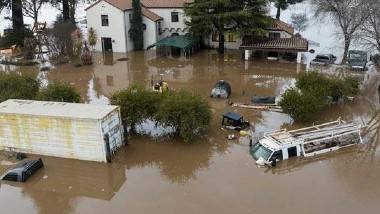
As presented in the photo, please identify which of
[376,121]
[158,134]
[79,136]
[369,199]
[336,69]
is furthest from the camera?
[336,69]

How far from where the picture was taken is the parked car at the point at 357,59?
1481 inches

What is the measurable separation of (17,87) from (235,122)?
14.4m

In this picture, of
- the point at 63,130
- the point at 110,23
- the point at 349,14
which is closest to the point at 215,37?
the point at 110,23

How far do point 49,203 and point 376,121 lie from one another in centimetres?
2002

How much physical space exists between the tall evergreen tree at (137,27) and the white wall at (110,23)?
1.07 meters

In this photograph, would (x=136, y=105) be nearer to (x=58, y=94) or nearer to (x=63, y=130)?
(x=63, y=130)

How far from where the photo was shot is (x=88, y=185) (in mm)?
20219

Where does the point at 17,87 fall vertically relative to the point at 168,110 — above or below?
above

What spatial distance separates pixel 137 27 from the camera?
45.5 m

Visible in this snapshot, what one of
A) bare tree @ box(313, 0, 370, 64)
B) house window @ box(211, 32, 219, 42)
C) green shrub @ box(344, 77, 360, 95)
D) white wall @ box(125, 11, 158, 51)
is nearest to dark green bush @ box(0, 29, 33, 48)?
white wall @ box(125, 11, 158, 51)

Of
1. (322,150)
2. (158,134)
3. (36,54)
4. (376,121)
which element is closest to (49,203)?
(158,134)

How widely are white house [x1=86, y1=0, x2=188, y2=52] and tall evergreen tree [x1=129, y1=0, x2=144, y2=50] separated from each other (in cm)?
59

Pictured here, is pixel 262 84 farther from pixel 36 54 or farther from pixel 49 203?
pixel 36 54

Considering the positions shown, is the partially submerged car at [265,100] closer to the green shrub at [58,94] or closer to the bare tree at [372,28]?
the bare tree at [372,28]
